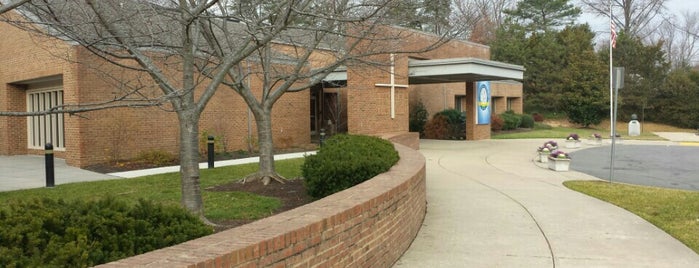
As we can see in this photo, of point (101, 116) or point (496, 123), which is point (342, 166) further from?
point (496, 123)

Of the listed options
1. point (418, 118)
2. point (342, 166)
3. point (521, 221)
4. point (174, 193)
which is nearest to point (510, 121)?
point (418, 118)

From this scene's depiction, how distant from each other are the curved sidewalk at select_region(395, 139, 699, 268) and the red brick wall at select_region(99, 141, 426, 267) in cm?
48

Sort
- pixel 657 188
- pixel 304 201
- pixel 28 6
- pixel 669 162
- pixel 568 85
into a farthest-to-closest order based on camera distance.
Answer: pixel 568 85 → pixel 669 162 → pixel 657 188 → pixel 304 201 → pixel 28 6

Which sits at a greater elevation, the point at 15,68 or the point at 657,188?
the point at 15,68

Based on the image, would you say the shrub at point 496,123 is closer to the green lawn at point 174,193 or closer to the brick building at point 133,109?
the brick building at point 133,109

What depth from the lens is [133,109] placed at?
16.2 metres

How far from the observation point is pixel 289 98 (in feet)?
71.1

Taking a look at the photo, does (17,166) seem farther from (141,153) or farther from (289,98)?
(289,98)

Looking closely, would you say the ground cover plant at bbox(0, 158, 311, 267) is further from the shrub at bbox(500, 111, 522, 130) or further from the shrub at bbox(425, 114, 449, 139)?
the shrub at bbox(500, 111, 522, 130)

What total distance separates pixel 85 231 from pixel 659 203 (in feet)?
29.2

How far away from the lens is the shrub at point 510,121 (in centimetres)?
3541

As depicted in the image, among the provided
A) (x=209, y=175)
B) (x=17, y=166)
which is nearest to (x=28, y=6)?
(x=209, y=175)

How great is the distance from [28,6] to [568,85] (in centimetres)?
4397

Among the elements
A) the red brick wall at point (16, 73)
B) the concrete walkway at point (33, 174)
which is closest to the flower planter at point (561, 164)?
the concrete walkway at point (33, 174)
